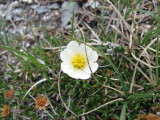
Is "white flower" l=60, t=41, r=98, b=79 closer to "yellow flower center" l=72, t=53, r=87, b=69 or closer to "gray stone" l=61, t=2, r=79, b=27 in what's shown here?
"yellow flower center" l=72, t=53, r=87, b=69

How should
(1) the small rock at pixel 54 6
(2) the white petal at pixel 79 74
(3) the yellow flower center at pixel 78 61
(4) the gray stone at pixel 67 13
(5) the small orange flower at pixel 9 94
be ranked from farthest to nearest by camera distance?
(1) the small rock at pixel 54 6, (4) the gray stone at pixel 67 13, (5) the small orange flower at pixel 9 94, (3) the yellow flower center at pixel 78 61, (2) the white petal at pixel 79 74

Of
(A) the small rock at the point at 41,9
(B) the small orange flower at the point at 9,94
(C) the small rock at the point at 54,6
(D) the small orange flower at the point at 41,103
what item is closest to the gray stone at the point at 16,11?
(A) the small rock at the point at 41,9

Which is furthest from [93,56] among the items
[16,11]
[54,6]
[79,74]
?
[16,11]

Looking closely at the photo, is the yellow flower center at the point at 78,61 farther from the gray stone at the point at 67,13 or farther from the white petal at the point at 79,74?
the gray stone at the point at 67,13

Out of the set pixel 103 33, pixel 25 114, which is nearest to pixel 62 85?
pixel 25 114

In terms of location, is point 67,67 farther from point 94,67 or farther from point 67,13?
point 67,13

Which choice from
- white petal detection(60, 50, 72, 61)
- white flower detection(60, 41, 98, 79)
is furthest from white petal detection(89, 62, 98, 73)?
white petal detection(60, 50, 72, 61)

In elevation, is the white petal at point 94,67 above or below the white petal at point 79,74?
above

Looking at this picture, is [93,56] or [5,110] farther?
[5,110]
